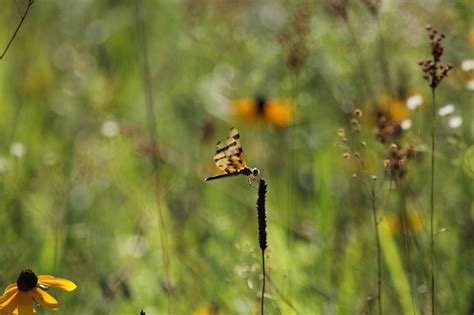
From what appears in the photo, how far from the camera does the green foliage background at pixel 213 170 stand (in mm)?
2541

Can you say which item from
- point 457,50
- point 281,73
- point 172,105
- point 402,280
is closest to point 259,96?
point 281,73

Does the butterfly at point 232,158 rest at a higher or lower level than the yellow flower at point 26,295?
higher

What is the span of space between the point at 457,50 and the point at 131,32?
206cm

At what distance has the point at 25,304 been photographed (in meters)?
1.68

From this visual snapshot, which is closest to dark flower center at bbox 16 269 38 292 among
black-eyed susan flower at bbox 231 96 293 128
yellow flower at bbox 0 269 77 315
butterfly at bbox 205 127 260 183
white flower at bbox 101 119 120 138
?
yellow flower at bbox 0 269 77 315

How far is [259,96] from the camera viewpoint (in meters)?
3.85

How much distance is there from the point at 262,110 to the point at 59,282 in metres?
2.24

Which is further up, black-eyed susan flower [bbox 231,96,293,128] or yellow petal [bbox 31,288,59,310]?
black-eyed susan flower [bbox 231,96,293,128]

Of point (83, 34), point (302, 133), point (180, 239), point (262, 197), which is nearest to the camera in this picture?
point (262, 197)

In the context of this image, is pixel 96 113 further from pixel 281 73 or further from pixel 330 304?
pixel 330 304

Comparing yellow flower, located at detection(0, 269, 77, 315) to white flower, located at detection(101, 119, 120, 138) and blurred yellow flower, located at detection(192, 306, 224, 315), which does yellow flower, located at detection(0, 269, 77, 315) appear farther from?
white flower, located at detection(101, 119, 120, 138)

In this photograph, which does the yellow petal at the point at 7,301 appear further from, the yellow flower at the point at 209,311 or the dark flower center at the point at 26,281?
the yellow flower at the point at 209,311

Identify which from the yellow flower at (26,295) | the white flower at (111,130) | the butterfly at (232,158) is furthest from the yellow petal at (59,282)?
the white flower at (111,130)

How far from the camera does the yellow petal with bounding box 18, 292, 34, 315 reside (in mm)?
1667
